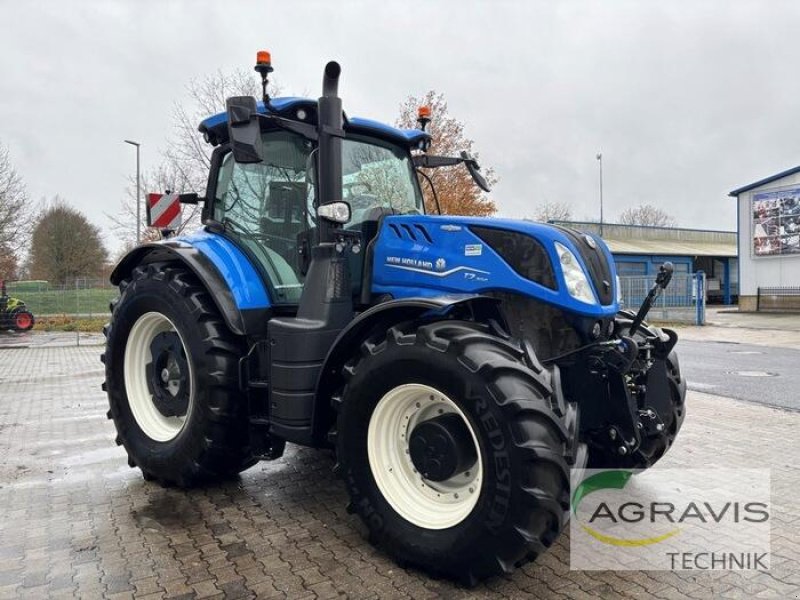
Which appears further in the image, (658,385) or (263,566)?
(658,385)

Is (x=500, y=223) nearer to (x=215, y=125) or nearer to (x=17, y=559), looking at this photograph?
(x=215, y=125)

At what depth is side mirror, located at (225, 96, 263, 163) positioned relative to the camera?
3.45 metres

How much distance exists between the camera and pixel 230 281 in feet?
13.5

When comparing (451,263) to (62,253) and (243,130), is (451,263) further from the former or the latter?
(62,253)

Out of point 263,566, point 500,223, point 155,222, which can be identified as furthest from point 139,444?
point 155,222

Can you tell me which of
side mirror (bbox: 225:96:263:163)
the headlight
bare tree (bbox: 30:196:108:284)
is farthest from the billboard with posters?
bare tree (bbox: 30:196:108:284)

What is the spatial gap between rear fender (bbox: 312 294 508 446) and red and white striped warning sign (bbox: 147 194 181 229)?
16.7 ft

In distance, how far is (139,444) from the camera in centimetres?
453

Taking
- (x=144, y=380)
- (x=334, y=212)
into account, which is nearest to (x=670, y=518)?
(x=334, y=212)

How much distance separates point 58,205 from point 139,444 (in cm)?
4597

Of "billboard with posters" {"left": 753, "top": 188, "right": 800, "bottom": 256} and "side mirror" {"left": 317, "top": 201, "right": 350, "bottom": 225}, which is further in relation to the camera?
"billboard with posters" {"left": 753, "top": 188, "right": 800, "bottom": 256}

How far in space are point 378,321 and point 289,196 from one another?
1.35 m

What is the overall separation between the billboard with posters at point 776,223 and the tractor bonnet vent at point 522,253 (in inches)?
1065

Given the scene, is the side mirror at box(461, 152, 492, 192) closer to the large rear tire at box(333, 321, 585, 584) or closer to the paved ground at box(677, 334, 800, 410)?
the large rear tire at box(333, 321, 585, 584)
